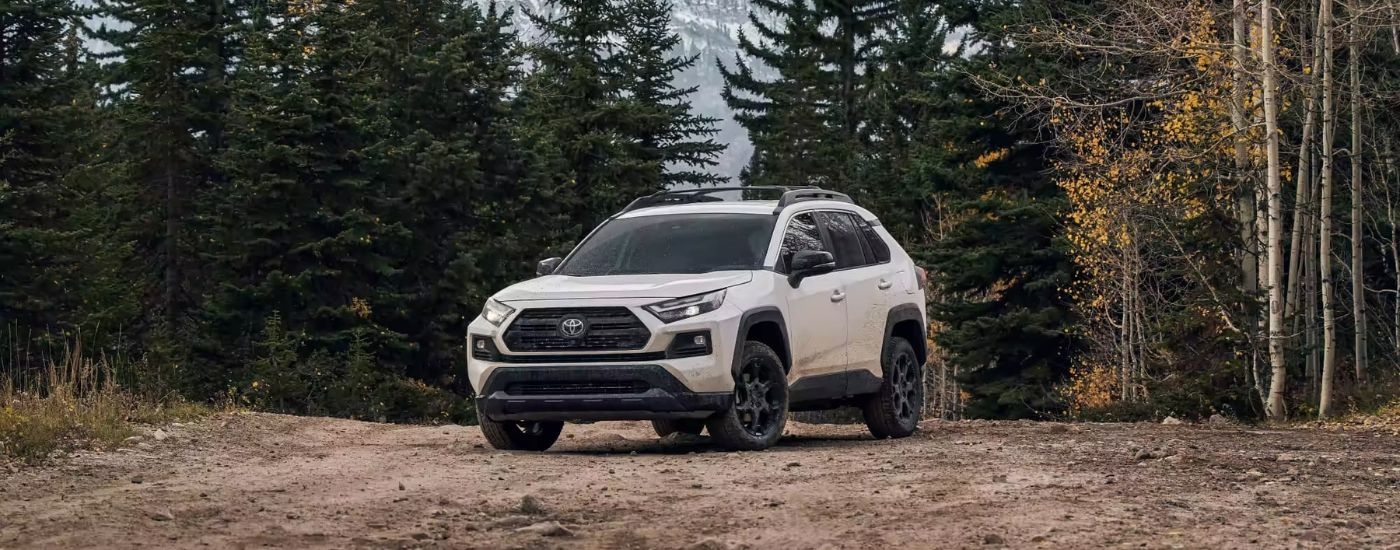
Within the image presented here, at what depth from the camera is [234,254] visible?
36469mm

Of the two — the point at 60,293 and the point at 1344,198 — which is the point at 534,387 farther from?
the point at 60,293

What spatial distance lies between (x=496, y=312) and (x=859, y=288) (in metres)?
3.06

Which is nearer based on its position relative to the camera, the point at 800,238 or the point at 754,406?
the point at 754,406

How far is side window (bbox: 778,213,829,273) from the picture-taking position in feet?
41.0

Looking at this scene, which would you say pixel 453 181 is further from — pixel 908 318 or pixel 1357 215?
pixel 908 318

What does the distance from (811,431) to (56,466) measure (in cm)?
676

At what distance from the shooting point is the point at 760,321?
38.6ft

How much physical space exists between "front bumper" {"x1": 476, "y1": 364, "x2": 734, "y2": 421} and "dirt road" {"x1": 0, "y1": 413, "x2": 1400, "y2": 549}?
331 mm

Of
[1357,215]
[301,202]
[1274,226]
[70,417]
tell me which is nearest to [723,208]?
[70,417]

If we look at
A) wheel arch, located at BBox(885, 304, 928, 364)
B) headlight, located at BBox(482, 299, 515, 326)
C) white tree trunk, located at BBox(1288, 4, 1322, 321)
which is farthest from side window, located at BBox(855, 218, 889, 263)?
white tree trunk, located at BBox(1288, 4, 1322, 321)

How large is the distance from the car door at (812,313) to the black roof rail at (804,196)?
0.14m

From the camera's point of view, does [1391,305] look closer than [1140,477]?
No

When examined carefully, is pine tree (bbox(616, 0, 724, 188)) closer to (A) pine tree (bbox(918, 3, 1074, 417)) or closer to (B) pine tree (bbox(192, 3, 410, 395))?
(B) pine tree (bbox(192, 3, 410, 395))

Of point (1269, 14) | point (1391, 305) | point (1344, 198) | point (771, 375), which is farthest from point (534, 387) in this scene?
point (1391, 305)
